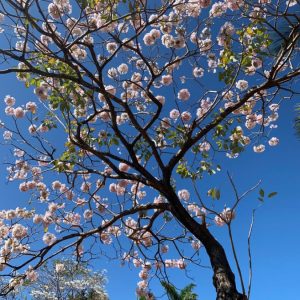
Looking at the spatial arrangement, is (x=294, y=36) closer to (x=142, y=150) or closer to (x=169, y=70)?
(x=169, y=70)

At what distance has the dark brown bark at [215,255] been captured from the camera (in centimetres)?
377

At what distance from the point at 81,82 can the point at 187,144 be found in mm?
1370

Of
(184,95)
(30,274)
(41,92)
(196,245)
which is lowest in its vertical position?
(30,274)

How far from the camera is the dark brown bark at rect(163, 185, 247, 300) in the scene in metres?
3.77

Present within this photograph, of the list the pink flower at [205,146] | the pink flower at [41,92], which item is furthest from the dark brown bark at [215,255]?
the pink flower at [41,92]

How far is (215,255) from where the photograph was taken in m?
4.13

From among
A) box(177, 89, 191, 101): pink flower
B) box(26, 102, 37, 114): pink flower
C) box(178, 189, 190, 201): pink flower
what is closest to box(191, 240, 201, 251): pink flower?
box(178, 189, 190, 201): pink flower

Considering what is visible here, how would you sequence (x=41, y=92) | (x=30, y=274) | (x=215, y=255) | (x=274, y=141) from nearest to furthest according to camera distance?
1. (x=215, y=255)
2. (x=41, y=92)
3. (x=30, y=274)
4. (x=274, y=141)

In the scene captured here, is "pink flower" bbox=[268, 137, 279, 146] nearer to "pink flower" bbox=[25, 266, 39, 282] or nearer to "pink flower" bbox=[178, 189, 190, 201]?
"pink flower" bbox=[178, 189, 190, 201]

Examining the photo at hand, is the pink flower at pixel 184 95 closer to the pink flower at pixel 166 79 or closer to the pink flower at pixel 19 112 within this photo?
the pink flower at pixel 166 79

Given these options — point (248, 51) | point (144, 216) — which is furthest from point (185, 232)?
point (248, 51)

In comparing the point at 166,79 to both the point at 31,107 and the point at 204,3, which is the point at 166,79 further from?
the point at 31,107

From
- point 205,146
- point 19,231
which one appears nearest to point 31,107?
point 19,231

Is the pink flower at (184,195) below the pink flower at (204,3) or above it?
below
